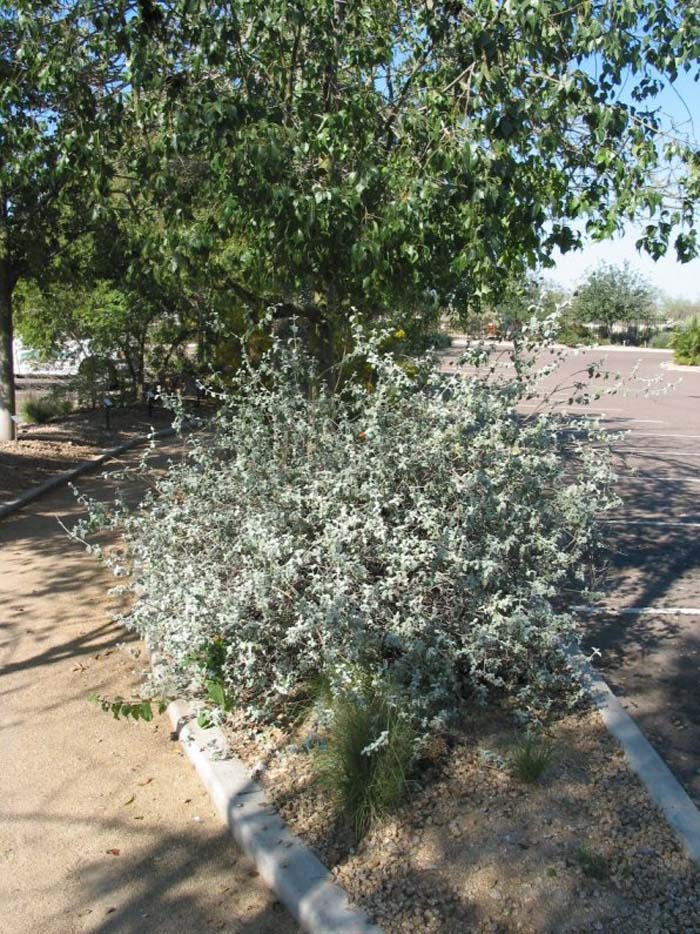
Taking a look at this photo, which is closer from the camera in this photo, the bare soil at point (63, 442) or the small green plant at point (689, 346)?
the bare soil at point (63, 442)

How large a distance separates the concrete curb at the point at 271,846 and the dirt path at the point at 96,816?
70mm

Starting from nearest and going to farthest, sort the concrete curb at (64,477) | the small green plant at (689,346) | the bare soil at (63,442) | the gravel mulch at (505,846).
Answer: the gravel mulch at (505,846) < the concrete curb at (64,477) < the bare soil at (63,442) < the small green plant at (689,346)

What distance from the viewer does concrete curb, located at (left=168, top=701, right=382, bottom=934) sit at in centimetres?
305

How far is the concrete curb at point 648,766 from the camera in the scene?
3.42 m

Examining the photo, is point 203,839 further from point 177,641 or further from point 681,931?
point 681,931

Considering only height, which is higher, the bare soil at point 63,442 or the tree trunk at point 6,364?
the tree trunk at point 6,364

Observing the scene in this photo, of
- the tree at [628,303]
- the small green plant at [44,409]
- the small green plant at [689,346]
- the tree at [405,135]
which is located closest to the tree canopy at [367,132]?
the tree at [405,135]

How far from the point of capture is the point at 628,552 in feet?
27.3

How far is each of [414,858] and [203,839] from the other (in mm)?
936

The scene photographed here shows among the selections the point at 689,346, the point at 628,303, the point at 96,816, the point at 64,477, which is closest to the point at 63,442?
the point at 64,477

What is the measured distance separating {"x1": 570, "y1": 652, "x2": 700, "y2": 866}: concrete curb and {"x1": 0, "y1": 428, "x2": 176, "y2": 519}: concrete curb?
4.40 m

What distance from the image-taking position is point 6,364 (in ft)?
44.0

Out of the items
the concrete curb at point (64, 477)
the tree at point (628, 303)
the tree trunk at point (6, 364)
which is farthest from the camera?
the tree at point (628, 303)

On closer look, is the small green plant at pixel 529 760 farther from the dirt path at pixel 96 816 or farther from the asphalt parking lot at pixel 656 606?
the dirt path at pixel 96 816
